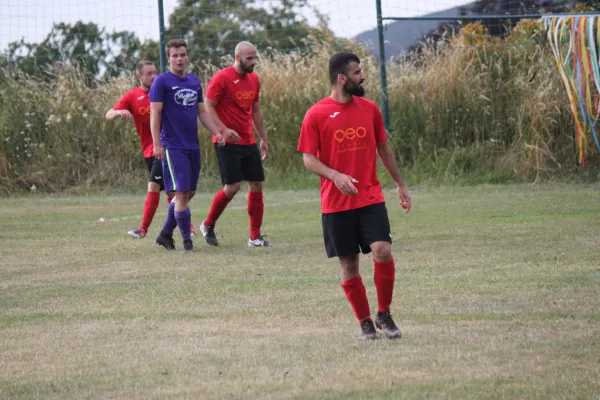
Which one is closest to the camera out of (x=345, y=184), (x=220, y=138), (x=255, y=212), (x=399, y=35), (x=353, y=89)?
(x=345, y=184)

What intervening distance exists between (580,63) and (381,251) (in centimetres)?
1130

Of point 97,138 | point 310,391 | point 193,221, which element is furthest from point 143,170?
point 310,391

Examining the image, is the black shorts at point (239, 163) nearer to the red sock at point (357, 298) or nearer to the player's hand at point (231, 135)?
the player's hand at point (231, 135)

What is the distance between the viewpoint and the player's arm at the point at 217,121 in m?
10.7

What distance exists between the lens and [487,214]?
13000mm

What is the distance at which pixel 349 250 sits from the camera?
6254 millimetres

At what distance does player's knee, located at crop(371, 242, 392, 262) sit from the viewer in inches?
242

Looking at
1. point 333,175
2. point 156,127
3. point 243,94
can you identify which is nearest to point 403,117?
point 243,94

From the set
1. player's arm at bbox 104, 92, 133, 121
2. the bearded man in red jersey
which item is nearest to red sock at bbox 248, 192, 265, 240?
player's arm at bbox 104, 92, 133, 121

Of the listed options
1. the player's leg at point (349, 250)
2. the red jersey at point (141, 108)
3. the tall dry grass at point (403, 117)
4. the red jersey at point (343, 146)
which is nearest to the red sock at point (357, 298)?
the player's leg at point (349, 250)

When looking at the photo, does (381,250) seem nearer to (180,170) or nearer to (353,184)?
(353,184)

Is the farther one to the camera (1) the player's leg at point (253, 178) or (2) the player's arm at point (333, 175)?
(1) the player's leg at point (253, 178)

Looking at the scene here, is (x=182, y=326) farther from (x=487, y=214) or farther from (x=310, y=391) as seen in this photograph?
(x=487, y=214)

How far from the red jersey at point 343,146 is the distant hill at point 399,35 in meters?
13.0
